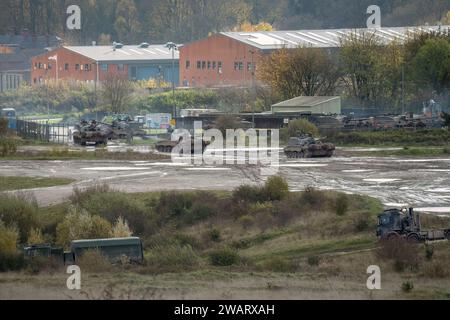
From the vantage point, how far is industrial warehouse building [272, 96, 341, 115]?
8739 centimetres

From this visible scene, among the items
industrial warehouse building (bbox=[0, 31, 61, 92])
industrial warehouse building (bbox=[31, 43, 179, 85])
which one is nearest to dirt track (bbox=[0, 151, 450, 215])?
industrial warehouse building (bbox=[31, 43, 179, 85])

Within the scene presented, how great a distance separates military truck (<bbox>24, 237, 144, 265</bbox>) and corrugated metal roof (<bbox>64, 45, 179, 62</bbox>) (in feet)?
330

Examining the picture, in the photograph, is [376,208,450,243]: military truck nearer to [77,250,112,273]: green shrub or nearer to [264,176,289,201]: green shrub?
[77,250,112,273]: green shrub

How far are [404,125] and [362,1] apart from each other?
294ft

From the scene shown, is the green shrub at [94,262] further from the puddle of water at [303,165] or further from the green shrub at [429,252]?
the puddle of water at [303,165]

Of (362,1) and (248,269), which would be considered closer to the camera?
(248,269)

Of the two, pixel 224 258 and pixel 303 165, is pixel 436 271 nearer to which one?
pixel 224 258

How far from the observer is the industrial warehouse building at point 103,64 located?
135m

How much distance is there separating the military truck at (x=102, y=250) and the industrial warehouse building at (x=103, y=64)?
9716 centimetres

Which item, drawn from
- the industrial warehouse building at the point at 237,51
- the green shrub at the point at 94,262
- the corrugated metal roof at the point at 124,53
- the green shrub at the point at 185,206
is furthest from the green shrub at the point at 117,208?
the corrugated metal roof at the point at 124,53

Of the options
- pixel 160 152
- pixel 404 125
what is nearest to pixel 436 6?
pixel 404 125

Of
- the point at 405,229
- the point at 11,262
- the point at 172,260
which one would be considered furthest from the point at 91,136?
the point at 11,262

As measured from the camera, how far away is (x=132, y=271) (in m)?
30.2
